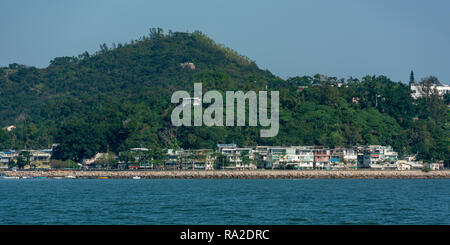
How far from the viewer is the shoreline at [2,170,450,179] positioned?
95500mm

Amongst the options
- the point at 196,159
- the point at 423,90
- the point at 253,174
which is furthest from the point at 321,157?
the point at 423,90

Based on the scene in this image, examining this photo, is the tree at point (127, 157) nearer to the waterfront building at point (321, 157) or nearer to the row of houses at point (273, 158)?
the row of houses at point (273, 158)

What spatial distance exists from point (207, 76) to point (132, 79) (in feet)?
141

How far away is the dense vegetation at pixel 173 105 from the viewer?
370ft

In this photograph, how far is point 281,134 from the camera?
115 metres

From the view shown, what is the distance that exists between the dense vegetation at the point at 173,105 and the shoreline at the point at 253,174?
29.2ft

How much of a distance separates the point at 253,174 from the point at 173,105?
105ft

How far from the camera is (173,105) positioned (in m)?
122

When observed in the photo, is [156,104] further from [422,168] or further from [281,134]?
[422,168]

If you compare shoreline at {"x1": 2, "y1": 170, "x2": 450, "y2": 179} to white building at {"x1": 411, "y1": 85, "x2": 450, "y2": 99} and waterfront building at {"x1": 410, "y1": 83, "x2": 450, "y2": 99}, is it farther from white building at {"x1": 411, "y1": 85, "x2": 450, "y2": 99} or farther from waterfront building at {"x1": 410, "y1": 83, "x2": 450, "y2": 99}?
white building at {"x1": 411, "y1": 85, "x2": 450, "y2": 99}

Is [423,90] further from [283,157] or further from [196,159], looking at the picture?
[196,159]

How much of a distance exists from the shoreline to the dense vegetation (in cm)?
889

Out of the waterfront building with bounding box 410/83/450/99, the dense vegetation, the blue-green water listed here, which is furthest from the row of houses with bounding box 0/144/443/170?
the blue-green water
